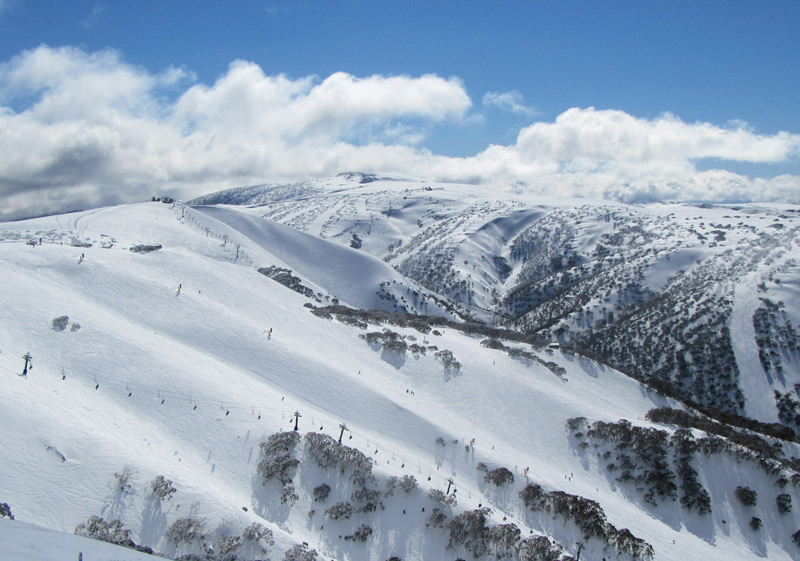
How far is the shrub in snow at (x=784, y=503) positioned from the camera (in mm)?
38781

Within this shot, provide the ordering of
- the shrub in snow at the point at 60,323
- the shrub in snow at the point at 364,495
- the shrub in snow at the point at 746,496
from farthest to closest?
1. the shrub in snow at the point at 746,496
2. the shrub in snow at the point at 60,323
3. the shrub in snow at the point at 364,495

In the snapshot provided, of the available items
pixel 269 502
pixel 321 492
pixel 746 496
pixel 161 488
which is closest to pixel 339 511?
pixel 321 492

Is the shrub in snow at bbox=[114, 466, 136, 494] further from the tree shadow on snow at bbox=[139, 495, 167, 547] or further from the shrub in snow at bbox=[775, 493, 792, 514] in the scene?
the shrub in snow at bbox=[775, 493, 792, 514]

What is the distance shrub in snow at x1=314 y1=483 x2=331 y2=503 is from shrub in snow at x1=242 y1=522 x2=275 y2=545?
5.43 meters

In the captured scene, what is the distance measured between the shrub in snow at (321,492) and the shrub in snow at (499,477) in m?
14.4

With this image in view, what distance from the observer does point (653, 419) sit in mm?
53938

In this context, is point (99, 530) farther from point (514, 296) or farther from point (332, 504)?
point (514, 296)

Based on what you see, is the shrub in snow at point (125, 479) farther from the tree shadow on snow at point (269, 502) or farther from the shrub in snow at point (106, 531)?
the tree shadow on snow at point (269, 502)

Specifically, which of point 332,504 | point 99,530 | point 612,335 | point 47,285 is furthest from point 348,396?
point 612,335

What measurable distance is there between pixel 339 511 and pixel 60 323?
1100 inches

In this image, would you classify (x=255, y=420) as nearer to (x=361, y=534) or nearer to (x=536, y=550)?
(x=361, y=534)

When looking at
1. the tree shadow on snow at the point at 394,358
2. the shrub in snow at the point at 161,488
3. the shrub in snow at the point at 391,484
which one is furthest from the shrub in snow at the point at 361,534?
the tree shadow on snow at the point at 394,358

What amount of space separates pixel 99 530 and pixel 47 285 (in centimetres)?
3360

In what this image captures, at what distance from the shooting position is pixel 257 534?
21.0 meters
